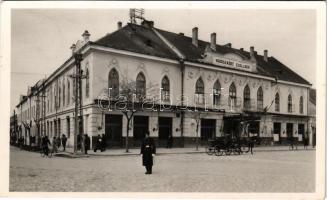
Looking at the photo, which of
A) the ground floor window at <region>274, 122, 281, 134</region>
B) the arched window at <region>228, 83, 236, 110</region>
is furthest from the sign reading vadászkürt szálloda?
the ground floor window at <region>274, 122, 281, 134</region>

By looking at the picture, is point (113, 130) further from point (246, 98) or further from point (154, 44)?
point (246, 98)

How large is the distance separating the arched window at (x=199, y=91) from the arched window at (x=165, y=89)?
1809 millimetres

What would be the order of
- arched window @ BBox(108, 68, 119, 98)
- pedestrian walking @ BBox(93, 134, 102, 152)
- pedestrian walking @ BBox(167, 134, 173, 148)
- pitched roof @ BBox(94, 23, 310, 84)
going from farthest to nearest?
1. pedestrian walking @ BBox(167, 134, 173, 148)
2. pitched roof @ BBox(94, 23, 310, 84)
3. arched window @ BBox(108, 68, 119, 98)
4. pedestrian walking @ BBox(93, 134, 102, 152)

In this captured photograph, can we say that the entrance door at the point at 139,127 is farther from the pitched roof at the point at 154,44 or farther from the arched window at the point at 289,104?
the arched window at the point at 289,104

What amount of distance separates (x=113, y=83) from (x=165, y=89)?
393cm

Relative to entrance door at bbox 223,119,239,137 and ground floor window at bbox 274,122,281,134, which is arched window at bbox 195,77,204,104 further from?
ground floor window at bbox 274,122,281,134

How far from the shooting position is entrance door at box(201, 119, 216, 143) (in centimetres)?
2881

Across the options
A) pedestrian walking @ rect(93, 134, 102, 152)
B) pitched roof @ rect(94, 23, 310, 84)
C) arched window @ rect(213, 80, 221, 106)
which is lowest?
pedestrian walking @ rect(93, 134, 102, 152)

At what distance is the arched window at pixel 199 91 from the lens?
2677cm

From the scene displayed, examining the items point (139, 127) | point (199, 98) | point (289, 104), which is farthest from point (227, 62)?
point (289, 104)

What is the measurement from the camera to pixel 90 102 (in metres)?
25.0

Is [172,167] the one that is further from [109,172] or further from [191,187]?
[191,187]

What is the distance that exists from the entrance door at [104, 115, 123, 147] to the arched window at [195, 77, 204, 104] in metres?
4.90

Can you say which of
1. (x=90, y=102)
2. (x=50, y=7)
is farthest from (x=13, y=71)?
(x=90, y=102)
